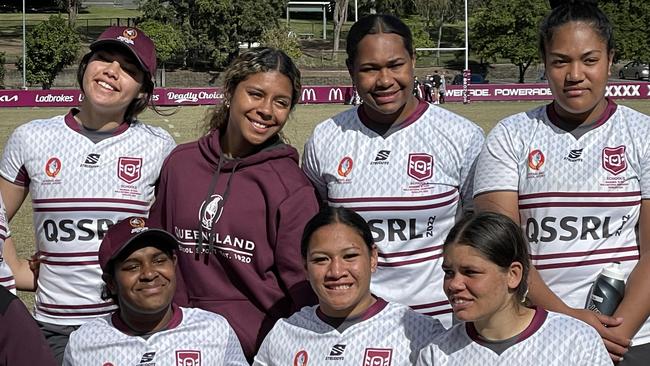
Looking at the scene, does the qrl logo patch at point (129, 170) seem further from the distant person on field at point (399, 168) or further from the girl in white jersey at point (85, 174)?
the distant person on field at point (399, 168)

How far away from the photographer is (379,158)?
14.2ft

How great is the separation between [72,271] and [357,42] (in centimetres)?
165

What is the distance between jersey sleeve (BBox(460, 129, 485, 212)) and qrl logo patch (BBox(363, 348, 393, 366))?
2.84 feet

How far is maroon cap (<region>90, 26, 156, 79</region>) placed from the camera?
14.8 ft

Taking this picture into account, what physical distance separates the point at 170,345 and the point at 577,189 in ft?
5.75

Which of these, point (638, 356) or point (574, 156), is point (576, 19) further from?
point (638, 356)

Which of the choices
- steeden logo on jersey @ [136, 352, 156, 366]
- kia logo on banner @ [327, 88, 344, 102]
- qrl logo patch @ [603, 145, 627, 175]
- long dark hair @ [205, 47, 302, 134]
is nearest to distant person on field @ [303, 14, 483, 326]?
long dark hair @ [205, 47, 302, 134]

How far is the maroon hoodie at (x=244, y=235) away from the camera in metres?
3.99

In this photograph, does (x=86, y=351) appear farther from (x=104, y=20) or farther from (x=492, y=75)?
(x=104, y=20)

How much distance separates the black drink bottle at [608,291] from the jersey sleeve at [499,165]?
0.50 m

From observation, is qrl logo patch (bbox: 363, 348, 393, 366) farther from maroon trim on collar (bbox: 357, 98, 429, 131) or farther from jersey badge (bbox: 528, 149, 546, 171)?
maroon trim on collar (bbox: 357, 98, 429, 131)

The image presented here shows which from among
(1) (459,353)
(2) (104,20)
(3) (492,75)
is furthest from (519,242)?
(2) (104,20)

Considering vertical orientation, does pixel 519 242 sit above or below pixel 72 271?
above

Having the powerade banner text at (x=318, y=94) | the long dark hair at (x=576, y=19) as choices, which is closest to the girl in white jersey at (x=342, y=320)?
the long dark hair at (x=576, y=19)
